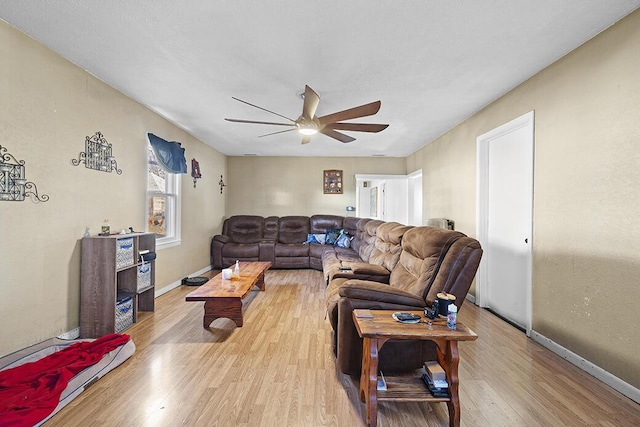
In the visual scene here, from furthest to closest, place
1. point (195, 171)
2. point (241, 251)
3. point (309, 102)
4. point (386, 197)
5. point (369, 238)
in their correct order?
point (386, 197) → point (241, 251) → point (195, 171) → point (369, 238) → point (309, 102)

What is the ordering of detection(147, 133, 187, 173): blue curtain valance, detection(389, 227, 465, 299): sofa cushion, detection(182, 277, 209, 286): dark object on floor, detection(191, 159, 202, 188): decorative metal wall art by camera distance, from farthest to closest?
detection(191, 159, 202, 188): decorative metal wall art → detection(182, 277, 209, 286): dark object on floor → detection(147, 133, 187, 173): blue curtain valance → detection(389, 227, 465, 299): sofa cushion

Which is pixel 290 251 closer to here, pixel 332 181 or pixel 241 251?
pixel 241 251

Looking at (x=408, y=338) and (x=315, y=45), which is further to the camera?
(x=315, y=45)

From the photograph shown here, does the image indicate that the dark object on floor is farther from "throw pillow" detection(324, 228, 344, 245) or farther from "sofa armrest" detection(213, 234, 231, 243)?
"throw pillow" detection(324, 228, 344, 245)

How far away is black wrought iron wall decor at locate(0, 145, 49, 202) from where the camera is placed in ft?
6.72

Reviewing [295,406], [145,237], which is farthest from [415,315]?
[145,237]

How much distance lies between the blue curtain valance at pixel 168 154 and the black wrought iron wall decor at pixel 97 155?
26.0 inches

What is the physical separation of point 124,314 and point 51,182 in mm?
1372

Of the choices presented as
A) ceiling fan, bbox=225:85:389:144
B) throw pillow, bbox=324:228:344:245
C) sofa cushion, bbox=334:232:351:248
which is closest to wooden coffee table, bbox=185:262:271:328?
ceiling fan, bbox=225:85:389:144

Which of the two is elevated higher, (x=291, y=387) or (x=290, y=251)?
(x=290, y=251)

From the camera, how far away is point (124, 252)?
2824 millimetres

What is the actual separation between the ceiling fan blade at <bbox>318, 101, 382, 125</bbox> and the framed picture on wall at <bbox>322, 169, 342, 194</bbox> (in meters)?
3.81

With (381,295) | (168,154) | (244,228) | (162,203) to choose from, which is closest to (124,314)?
(162,203)

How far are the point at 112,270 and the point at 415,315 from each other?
2.69 meters
